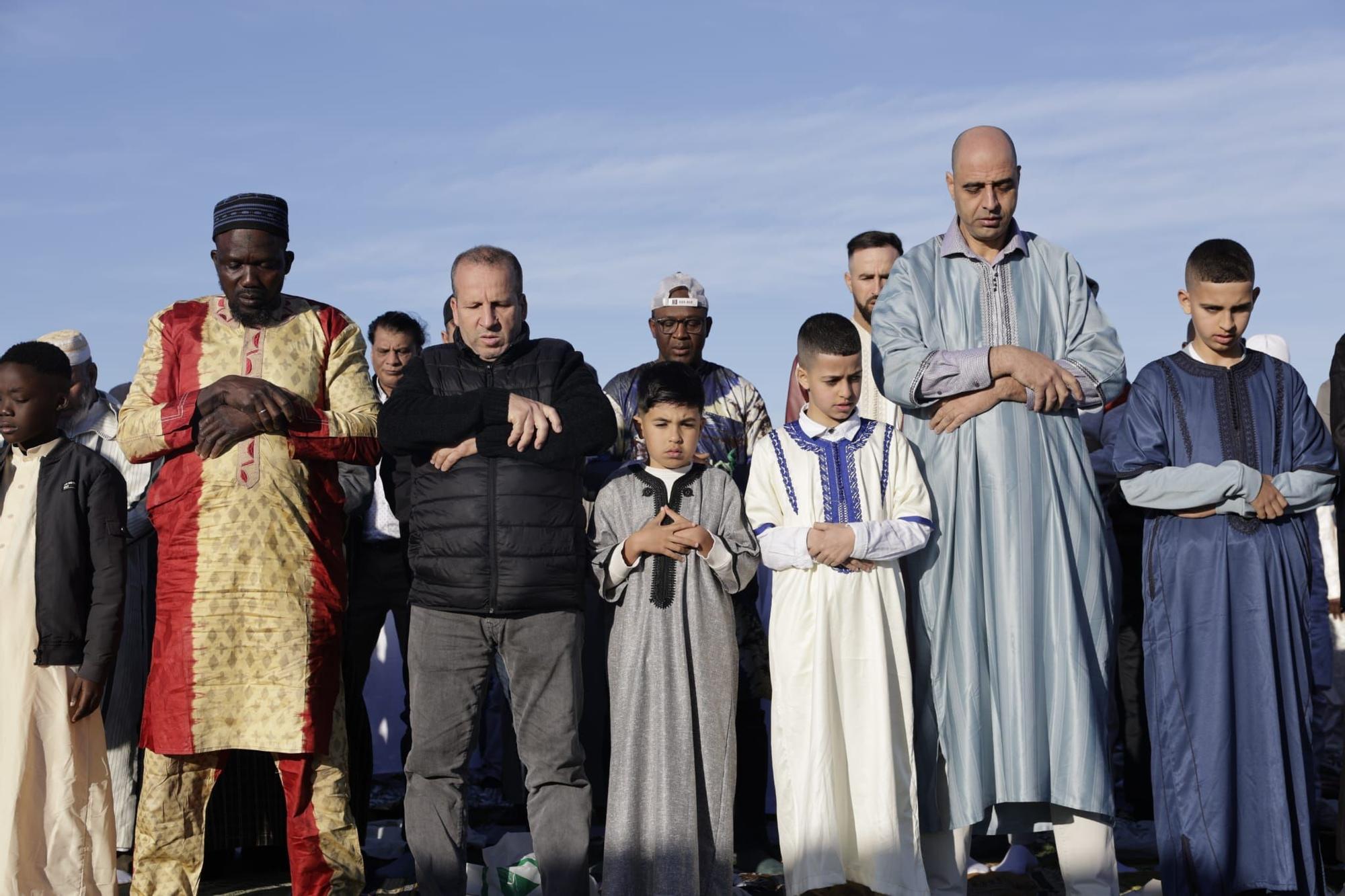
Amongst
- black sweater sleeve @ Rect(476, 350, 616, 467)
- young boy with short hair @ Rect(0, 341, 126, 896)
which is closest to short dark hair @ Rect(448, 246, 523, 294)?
black sweater sleeve @ Rect(476, 350, 616, 467)

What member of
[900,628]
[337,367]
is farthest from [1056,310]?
[337,367]

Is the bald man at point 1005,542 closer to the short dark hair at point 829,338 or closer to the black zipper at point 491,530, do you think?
the short dark hair at point 829,338

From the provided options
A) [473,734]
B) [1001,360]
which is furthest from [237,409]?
[1001,360]

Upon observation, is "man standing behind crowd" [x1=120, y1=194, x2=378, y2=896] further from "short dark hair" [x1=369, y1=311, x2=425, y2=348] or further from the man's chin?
"short dark hair" [x1=369, y1=311, x2=425, y2=348]

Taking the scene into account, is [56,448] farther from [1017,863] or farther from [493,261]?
Answer: [1017,863]

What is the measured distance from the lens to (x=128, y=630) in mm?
6605

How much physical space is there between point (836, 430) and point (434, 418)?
1440 mm

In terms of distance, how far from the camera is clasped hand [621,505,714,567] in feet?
17.1

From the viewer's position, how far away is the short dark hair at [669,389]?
541 cm

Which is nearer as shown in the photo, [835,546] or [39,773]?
[835,546]

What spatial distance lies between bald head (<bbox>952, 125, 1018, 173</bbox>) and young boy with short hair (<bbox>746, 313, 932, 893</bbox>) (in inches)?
29.2

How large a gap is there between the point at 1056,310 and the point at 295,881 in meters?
3.39

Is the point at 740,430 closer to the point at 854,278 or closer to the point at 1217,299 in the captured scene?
the point at 854,278

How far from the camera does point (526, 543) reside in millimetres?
5078
